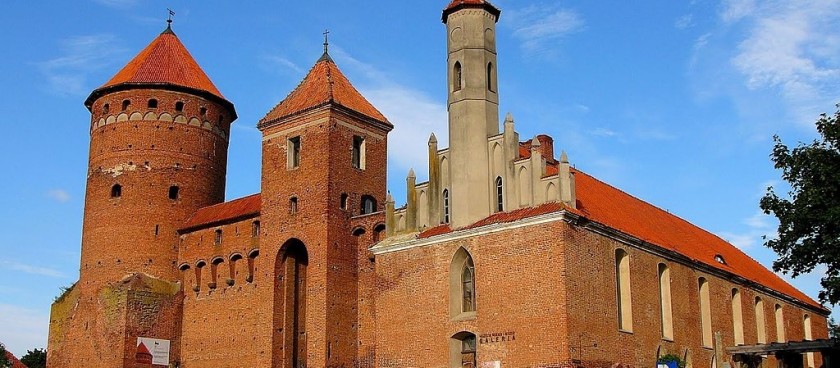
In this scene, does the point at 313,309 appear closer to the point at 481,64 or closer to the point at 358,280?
the point at 358,280

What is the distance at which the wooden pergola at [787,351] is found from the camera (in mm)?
27359

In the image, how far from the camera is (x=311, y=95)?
33312 millimetres

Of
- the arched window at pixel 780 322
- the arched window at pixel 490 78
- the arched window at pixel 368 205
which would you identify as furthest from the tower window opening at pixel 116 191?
the arched window at pixel 780 322

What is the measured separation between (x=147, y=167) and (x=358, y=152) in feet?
27.5

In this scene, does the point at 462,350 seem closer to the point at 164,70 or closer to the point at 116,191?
the point at 116,191

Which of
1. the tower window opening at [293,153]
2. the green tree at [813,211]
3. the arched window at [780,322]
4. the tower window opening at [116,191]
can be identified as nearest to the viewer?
the green tree at [813,211]

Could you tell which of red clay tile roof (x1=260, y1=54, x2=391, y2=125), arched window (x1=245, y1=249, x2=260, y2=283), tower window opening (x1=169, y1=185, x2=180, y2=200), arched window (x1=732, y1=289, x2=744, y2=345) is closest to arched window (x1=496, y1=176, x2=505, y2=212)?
red clay tile roof (x1=260, y1=54, x2=391, y2=125)

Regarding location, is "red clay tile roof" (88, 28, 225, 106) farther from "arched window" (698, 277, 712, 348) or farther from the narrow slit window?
"arched window" (698, 277, 712, 348)

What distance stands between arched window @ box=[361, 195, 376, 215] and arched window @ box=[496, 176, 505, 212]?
6.46 m

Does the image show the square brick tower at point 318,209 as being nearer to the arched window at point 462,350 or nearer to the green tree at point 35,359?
the arched window at point 462,350

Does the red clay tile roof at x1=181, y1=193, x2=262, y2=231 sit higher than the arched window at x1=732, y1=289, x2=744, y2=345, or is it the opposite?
the red clay tile roof at x1=181, y1=193, x2=262, y2=231

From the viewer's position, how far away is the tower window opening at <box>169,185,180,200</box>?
36656 mm

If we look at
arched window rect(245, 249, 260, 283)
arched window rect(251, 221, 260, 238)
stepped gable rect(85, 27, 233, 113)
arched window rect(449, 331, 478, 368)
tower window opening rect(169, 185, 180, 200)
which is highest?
stepped gable rect(85, 27, 233, 113)

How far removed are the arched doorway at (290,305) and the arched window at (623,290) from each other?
32.1 feet
